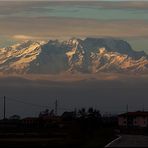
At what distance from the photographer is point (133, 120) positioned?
487 feet

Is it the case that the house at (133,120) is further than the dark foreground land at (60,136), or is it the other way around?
the house at (133,120)

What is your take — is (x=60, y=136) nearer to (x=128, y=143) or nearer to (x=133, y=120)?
(x=128, y=143)

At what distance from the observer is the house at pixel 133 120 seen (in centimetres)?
14538

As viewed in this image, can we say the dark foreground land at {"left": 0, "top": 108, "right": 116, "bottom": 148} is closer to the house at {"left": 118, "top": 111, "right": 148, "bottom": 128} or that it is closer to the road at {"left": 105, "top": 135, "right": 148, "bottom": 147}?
the road at {"left": 105, "top": 135, "right": 148, "bottom": 147}

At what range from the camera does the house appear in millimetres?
145375

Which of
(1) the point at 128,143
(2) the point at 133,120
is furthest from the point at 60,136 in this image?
(2) the point at 133,120

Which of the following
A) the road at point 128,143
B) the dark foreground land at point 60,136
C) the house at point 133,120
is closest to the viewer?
the road at point 128,143

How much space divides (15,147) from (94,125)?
7696 centimetres

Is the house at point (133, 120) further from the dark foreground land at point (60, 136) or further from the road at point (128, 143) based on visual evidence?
the road at point (128, 143)

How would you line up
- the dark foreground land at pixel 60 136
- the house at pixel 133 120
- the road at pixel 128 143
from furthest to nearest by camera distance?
1. the house at pixel 133 120
2. the dark foreground land at pixel 60 136
3. the road at pixel 128 143

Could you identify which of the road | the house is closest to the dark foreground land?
the road

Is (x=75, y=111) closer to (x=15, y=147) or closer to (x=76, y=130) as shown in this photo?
(x=76, y=130)

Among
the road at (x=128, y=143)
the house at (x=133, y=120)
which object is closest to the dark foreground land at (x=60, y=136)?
the road at (x=128, y=143)

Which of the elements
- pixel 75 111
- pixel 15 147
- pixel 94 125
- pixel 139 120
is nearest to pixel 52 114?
pixel 75 111
